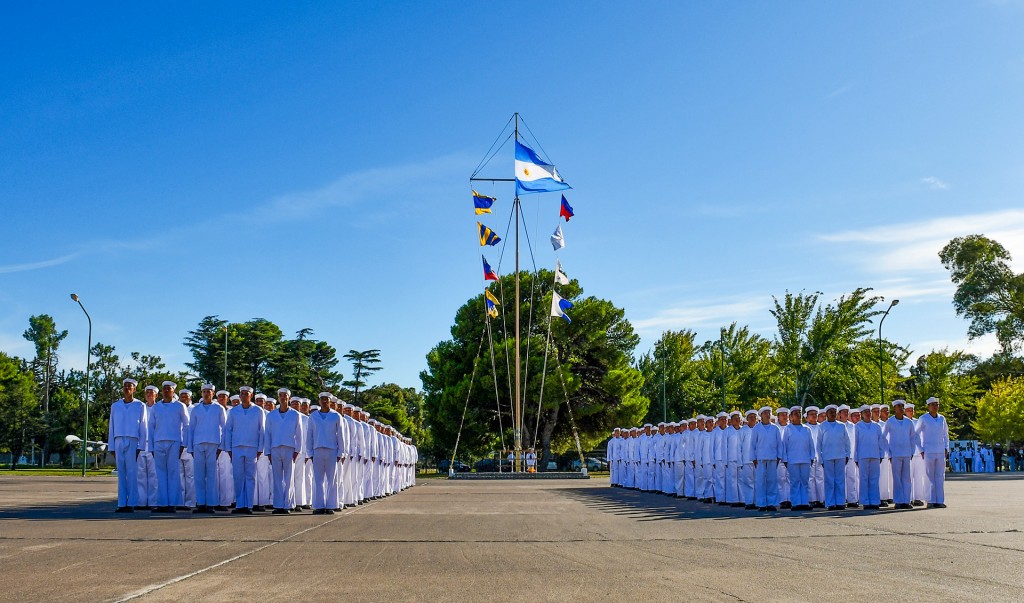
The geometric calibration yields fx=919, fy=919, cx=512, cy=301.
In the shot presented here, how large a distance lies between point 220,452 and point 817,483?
36.8 ft

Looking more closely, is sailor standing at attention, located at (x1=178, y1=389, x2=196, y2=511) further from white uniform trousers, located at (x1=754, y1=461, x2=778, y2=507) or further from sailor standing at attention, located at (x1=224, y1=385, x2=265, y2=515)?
white uniform trousers, located at (x1=754, y1=461, x2=778, y2=507)

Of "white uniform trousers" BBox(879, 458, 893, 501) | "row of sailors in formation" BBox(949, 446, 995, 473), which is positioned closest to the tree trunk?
"row of sailors in formation" BBox(949, 446, 995, 473)

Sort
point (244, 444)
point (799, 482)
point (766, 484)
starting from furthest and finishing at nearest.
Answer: point (766, 484), point (799, 482), point (244, 444)

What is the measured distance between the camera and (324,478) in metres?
15.8

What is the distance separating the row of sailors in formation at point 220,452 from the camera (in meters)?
15.4

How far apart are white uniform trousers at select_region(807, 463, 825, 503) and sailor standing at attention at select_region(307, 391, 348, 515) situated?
9032 mm

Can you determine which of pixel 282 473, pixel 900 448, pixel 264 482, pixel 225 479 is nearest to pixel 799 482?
pixel 900 448

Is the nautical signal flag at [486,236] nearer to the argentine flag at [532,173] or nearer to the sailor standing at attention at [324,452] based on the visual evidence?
the argentine flag at [532,173]

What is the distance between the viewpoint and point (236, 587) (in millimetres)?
6805

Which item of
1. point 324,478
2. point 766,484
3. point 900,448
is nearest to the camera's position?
point 324,478

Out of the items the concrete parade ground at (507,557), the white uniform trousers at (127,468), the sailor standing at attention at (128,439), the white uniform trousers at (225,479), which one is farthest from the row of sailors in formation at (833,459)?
the white uniform trousers at (127,468)

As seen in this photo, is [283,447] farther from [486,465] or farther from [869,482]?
[486,465]

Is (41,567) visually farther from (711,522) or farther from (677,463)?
(677,463)

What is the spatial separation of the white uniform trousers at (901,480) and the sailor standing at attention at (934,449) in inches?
25.0
